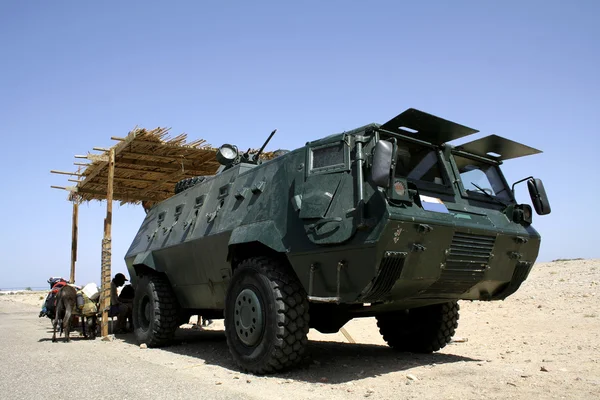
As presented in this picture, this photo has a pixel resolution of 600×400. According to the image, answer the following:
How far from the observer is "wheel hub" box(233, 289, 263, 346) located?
5.92 metres

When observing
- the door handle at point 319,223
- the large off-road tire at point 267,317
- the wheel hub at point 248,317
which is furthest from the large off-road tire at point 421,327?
the door handle at point 319,223

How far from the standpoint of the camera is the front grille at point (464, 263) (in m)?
5.59

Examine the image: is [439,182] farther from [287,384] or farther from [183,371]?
[183,371]

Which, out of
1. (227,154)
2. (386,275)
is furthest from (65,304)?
(386,275)

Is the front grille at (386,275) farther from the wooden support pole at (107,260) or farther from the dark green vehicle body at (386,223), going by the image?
the wooden support pole at (107,260)

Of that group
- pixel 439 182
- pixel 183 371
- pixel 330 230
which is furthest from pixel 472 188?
pixel 183 371

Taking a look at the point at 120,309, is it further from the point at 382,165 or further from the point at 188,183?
the point at 382,165

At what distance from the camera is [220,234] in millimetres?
7320

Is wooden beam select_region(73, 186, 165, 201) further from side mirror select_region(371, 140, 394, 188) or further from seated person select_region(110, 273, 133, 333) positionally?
side mirror select_region(371, 140, 394, 188)

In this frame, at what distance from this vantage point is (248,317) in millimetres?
6078

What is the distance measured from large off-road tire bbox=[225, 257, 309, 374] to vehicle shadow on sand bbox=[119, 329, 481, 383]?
0.24 meters

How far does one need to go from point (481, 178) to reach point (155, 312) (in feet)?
17.4

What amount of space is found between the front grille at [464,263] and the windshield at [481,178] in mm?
814

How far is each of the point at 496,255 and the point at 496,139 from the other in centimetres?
139
